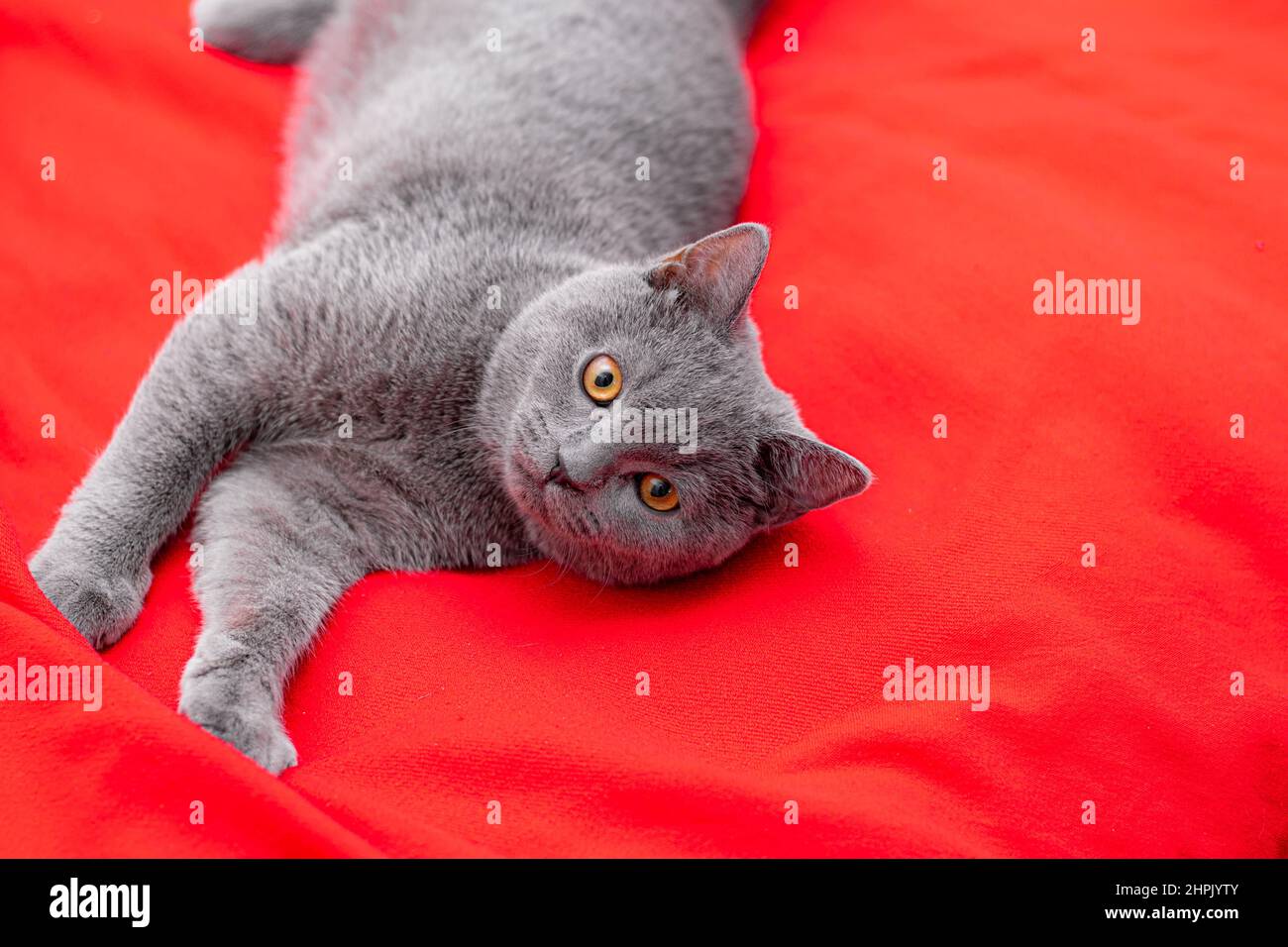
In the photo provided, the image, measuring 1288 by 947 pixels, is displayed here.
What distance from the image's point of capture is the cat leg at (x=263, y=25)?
7.06ft

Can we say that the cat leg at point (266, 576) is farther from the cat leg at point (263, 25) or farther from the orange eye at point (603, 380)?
the cat leg at point (263, 25)

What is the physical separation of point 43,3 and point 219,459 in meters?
1.14

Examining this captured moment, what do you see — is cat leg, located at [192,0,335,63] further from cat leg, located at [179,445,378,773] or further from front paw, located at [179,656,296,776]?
front paw, located at [179,656,296,776]

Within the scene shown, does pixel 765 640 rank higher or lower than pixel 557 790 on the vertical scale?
higher

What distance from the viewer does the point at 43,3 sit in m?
1.99

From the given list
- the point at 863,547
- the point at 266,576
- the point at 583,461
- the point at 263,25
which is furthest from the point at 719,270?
the point at 263,25

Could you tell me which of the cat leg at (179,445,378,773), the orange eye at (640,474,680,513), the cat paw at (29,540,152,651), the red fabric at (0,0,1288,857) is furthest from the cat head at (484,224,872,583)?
the cat paw at (29,540,152,651)

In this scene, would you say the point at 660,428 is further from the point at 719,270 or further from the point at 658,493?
the point at 719,270

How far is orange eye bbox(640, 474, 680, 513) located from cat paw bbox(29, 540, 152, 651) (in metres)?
0.65

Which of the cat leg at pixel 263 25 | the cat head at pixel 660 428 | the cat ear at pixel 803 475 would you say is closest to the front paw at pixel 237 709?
the cat head at pixel 660 428

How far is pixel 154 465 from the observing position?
140 centimetres

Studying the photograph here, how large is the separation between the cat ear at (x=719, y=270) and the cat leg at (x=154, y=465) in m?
0.57
